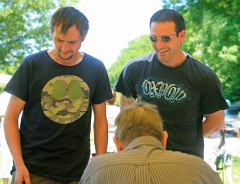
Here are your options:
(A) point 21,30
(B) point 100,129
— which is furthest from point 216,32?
(B) point 100,129

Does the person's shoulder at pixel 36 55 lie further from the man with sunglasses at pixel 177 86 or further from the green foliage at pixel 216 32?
the green foliage at pixel 216 32

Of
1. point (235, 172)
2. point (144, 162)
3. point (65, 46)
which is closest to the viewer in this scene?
point (144, 162)

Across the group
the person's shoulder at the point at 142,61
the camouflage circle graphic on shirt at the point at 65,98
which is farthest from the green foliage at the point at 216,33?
the camouflage circle graphic on shirt at the point at 65,98

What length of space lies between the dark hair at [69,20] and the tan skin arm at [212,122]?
79 cm

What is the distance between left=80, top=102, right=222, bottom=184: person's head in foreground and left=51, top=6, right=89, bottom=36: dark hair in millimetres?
500

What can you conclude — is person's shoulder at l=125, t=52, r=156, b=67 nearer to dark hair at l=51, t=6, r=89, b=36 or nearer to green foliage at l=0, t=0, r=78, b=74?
dark hair at l=51, t=6, r=89, b=36

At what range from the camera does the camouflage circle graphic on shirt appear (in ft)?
5.41

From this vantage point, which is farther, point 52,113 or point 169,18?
point 169,18

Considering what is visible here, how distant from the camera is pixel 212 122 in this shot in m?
2.01

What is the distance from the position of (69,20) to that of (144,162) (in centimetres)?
73

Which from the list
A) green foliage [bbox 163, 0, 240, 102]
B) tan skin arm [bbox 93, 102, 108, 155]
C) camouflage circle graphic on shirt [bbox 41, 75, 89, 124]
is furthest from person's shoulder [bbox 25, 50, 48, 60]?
green foliage [bbox 163, 0, 240, 102]

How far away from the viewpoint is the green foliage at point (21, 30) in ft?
31.4

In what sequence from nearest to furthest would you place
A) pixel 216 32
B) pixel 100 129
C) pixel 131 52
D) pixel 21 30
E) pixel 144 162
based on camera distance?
pixel 144 162 < pixel 100 129 < pixel 216 32 < pixel 21 30 < pixel 131 52

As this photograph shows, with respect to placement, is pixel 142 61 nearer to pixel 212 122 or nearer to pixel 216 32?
pixel 212 122
